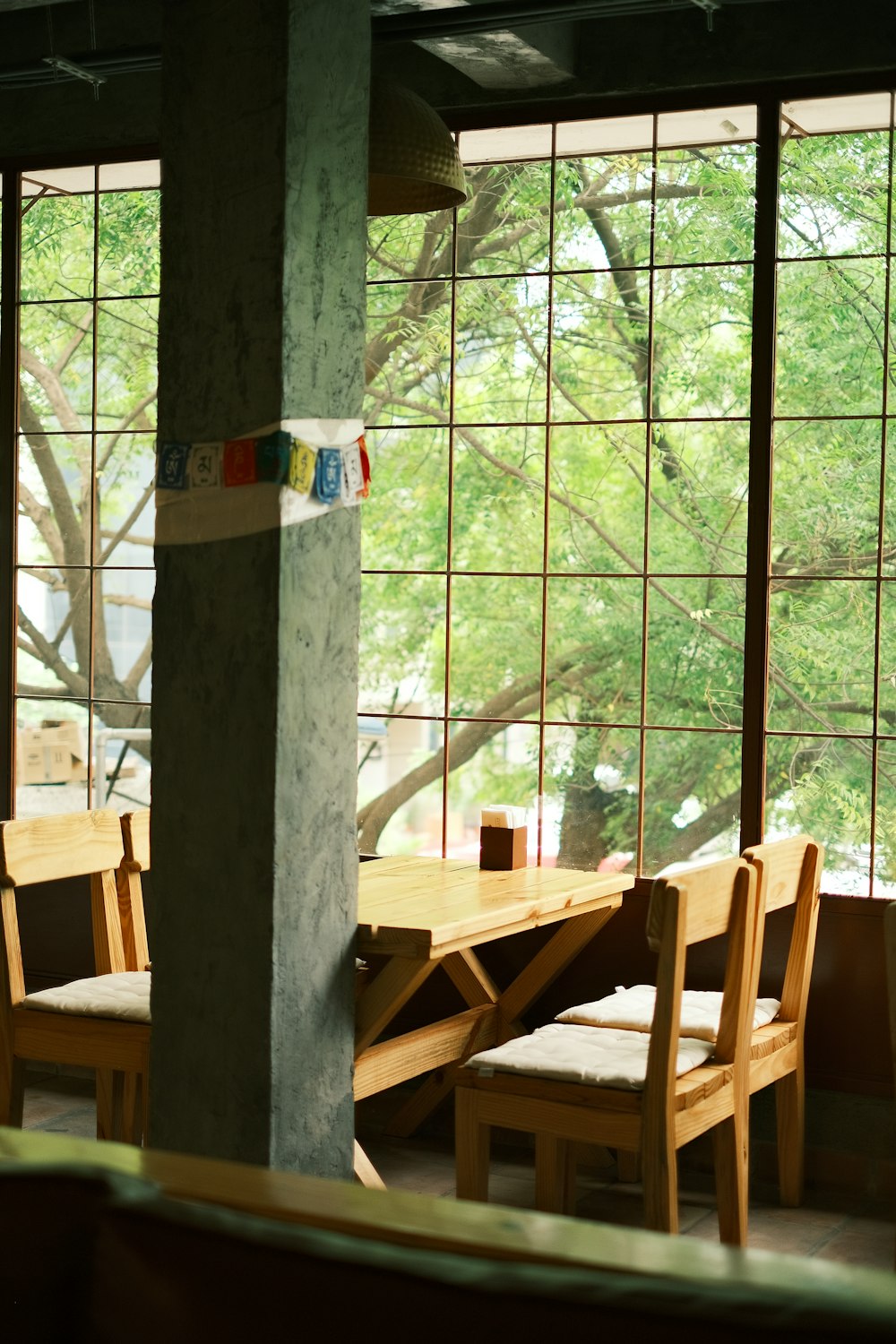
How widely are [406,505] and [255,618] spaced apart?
7.52 m

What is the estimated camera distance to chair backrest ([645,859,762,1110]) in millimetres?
2961

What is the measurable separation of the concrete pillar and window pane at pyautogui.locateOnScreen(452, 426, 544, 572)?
21.4 feet

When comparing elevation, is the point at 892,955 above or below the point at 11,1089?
above

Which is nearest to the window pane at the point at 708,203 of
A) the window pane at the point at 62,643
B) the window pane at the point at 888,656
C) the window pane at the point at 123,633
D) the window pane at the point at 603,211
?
the window pane at the point at 603,211

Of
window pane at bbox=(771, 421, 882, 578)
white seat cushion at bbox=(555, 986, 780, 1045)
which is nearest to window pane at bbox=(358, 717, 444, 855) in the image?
window pane at bbox=(771, 421, 882, 578)

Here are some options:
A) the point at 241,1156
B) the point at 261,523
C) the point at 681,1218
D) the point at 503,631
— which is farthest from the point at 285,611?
the point at 503,631

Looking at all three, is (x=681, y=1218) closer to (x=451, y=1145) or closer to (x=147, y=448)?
(x=451, y=1145)

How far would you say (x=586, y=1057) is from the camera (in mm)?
3258

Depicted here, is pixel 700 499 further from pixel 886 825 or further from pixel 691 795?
pixel 886 825

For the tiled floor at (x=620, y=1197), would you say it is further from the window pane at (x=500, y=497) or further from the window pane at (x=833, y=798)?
the window pane at (x=500, y=497)

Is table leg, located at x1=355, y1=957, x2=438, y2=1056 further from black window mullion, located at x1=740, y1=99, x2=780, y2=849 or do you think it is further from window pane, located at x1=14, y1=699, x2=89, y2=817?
window pane, located at x1=14, y1=699, x2=89, y2=817

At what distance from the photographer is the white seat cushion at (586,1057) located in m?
3.14

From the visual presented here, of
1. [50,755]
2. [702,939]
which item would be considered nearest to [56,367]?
[50,755]

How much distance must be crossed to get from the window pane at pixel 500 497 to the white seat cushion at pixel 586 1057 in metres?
6.32
